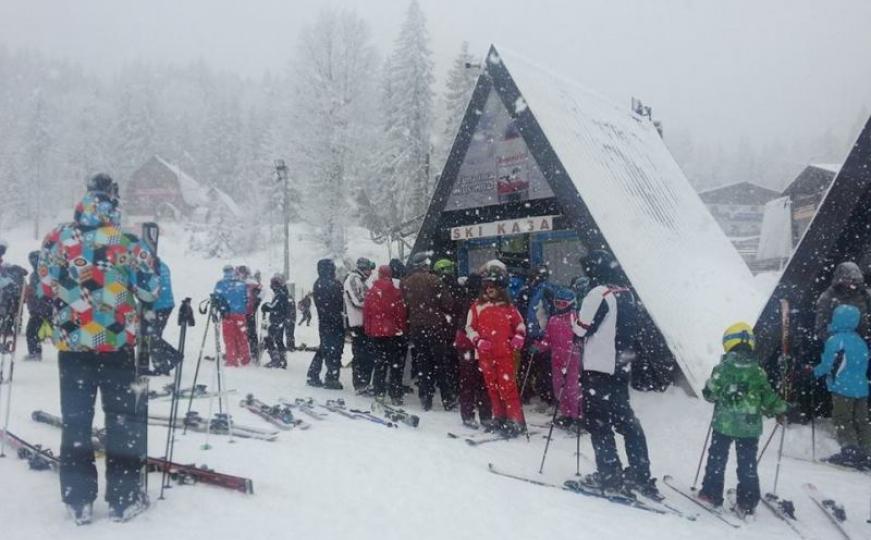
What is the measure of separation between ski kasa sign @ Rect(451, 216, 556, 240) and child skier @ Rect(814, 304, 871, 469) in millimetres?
4663

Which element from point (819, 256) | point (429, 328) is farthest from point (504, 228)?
point (819, 256)

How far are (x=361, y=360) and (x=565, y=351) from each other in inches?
137

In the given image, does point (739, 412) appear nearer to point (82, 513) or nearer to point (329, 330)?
point (82, 513)

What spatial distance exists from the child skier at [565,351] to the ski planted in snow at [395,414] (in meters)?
1.97

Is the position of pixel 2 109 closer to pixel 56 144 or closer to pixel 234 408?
pixel 56 144

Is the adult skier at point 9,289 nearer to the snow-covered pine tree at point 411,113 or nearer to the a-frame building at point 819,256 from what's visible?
the a-frame building at point 819,256

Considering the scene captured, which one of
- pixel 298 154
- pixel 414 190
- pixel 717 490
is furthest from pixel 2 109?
pixel 717 490

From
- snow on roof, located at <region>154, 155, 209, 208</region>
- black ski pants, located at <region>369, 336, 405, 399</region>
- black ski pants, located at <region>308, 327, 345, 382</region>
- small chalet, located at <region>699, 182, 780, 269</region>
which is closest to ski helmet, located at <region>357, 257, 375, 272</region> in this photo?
black ski pants, located at <region>308, 327, 345, 382</region>

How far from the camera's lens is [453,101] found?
113 ft

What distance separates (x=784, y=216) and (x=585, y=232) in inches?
1484

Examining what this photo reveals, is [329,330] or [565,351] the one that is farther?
[329,330]

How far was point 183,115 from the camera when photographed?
77375mm

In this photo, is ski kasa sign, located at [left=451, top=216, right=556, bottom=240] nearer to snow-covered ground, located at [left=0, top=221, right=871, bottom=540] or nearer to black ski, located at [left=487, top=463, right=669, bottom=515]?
snow-covered ground, located at [left=0, top=221, right=871, bottom=540]

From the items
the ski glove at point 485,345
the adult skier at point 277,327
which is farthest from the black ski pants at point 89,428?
the adult skier at point 277,327
